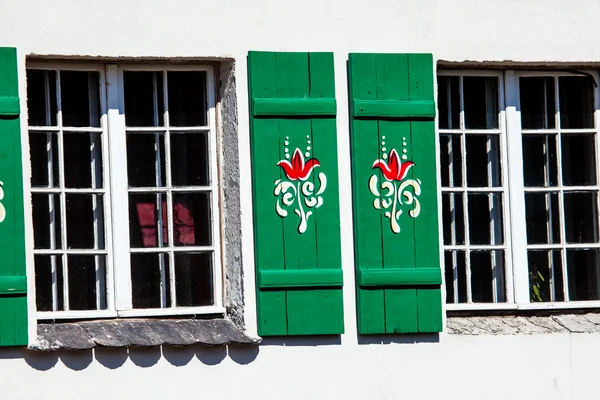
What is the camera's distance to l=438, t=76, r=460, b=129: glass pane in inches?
316

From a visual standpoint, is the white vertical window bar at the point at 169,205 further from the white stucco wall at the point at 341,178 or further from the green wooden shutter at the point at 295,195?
the green wooden shutter at the point at 295,195

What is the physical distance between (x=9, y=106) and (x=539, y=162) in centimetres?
287

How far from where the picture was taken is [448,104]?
8.02 m

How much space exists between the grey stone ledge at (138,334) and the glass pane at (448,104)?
1595 mm

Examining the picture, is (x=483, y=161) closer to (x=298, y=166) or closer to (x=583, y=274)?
(x=583, y=274)

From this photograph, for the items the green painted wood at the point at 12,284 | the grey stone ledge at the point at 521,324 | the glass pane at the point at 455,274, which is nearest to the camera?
the green painted wood at the point at 12,284

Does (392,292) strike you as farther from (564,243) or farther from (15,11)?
(15,11)

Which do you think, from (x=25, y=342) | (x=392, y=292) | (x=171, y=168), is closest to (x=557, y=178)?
(x=392, y=292)

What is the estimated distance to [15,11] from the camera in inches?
286

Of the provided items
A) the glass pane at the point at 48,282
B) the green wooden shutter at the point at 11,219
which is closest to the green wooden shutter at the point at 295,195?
the glass pane at the point at 48,282

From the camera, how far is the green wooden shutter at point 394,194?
25.0ft

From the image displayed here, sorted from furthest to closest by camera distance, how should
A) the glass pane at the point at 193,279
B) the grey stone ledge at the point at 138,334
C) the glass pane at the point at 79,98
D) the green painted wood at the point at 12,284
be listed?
the glass pane at the point at 193,279, the glass pane at the point at 79,98, the grey stone ledge at the point at 138,334, the green painted wood at the point at 12,284

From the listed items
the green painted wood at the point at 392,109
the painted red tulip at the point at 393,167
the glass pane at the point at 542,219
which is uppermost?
the green painted wood at the point at 392,109

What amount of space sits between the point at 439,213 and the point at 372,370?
0.89 metres
